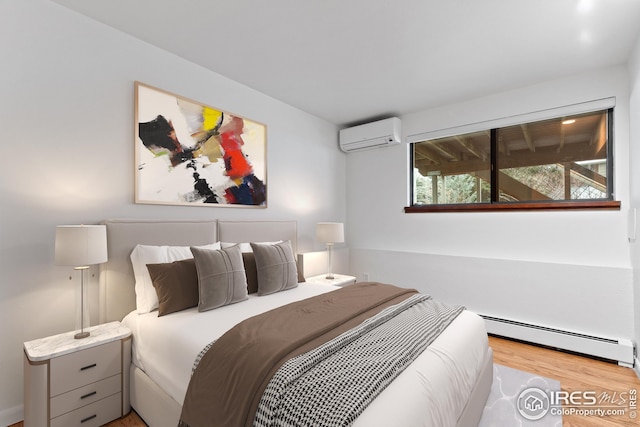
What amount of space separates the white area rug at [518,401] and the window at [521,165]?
165 centimetres

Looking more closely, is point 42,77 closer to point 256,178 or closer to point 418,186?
point 256,178

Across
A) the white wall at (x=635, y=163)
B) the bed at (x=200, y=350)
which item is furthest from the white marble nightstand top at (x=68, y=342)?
the white wall at (x=635, y=163)

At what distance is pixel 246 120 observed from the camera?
10.3 ft

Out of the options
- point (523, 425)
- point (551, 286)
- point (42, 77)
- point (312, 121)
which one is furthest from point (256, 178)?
point (551, 286)

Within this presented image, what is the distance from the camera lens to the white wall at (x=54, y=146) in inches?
71.1

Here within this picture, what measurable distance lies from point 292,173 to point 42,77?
2.32m

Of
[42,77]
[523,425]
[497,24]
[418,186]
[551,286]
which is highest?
[497,24]

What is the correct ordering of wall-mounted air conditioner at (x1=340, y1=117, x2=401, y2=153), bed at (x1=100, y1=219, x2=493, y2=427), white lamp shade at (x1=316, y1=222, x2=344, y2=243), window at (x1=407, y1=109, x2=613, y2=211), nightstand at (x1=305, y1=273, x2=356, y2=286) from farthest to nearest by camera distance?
wall-mounted air conditioner at (x1=340, y1=117, x2=401, y2=153) → white lamp shade at (x1=316, y1=222, x2=344, y2=243) → nightstand at (x1=305, y1=273, x2=356, y2=286) → window at (x1=407, y1=109, x2=613, y2=211) → bed at (x1=100, y1=219, x2=493, y2=427)

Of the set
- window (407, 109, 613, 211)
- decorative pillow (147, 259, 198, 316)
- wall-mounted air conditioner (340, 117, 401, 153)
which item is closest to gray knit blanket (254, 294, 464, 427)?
decorative pillow (147, 259, 198, 316)

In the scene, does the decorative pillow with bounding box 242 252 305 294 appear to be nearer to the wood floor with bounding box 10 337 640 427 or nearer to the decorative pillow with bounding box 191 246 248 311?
the decorative pillow with bounding box 191 246 248 311

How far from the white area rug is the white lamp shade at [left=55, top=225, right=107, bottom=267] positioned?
8.39ft

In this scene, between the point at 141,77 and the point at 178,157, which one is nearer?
the point at 141,77

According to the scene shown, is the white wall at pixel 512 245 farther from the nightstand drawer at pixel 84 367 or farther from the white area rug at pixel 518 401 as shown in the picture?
the nightstand drawer at pixel 84 367

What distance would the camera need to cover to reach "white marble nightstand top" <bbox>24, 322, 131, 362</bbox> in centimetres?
160
